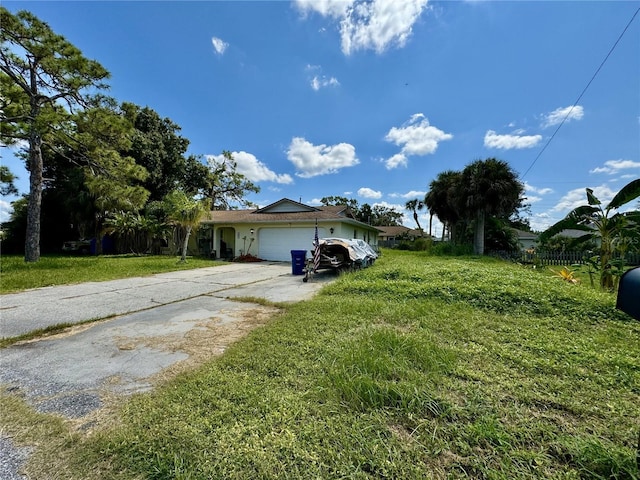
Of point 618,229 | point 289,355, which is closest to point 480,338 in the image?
point 289,355

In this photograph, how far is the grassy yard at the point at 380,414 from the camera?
159 cm

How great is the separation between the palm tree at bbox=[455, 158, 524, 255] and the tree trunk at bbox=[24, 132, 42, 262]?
23.0m

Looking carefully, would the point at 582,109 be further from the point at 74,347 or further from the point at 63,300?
the point at 63,300

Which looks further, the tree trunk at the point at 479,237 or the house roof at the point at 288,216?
the tree trunk at the point at 479,237

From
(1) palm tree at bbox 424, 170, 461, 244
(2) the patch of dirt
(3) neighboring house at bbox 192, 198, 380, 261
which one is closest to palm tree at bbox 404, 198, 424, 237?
(1) palm tree at bbox 424, 170, 461, 244

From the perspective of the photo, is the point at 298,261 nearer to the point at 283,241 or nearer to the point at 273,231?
the point at 283,241

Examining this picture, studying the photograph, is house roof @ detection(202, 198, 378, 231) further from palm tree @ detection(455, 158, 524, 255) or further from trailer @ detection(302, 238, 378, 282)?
palm tree @ detection(455, 158, 524, 255)

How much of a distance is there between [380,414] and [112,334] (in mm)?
4231

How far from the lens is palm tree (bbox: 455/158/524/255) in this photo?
55.5 feet

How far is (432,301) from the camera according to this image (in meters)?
5.29

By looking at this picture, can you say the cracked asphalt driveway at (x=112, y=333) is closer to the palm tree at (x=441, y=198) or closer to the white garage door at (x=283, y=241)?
the white garage door at (x=283, y=241)

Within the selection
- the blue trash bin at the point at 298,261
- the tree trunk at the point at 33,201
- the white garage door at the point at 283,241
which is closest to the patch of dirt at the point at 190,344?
the blue trash bin at the point at 298,261

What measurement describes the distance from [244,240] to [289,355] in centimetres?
1482

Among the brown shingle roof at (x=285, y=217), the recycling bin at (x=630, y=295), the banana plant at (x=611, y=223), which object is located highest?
the brown shingle roof at (x=285, y=217)
